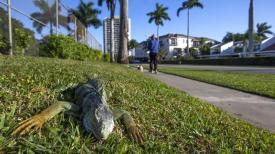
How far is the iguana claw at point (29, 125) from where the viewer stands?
312cm

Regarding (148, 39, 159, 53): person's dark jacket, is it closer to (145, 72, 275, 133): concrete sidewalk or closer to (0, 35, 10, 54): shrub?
(0, 35, 10, 54): shrub

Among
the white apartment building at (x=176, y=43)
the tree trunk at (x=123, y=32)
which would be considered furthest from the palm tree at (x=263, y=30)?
the tree trunk at (x=123, y=32)

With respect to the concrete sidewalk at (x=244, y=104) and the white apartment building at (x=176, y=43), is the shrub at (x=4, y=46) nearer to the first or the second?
the concrete sidewalk at (x=244, y=104)

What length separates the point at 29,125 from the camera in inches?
127

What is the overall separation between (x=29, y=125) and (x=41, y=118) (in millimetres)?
160

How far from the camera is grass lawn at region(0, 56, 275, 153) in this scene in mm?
3166

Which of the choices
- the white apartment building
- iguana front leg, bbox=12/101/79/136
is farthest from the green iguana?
the white apartment building

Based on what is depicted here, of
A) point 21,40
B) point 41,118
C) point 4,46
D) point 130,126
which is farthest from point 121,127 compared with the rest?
point 21,40

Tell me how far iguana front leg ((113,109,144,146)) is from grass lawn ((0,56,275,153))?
65 mm

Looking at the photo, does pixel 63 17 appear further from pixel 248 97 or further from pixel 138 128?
pixel 138 128

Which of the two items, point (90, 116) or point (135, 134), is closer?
point (90, 116)

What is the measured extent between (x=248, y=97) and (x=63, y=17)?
1523 centimetres

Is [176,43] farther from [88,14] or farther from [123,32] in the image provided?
[123,32]

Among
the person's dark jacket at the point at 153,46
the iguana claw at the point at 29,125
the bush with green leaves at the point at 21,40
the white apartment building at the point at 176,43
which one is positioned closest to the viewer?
the iguana claw at the point at 29,125
